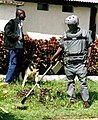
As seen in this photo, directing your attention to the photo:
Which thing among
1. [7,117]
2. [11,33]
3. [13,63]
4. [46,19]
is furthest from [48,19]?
[7,117]

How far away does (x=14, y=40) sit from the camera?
35.7 feet

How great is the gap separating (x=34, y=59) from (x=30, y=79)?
3.78ft

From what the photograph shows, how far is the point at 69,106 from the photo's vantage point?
9445 millimetres

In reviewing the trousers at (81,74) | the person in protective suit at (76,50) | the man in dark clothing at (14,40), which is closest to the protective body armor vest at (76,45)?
the person in protective suit at (76,50)

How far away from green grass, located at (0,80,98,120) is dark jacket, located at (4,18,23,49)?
37.8 inches

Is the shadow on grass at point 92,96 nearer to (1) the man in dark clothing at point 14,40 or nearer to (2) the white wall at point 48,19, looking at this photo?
(1) the man in dark clothing at point 14,40

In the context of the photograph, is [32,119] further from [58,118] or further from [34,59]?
[34,59]

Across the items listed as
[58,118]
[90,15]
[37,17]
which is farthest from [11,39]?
[90,15]

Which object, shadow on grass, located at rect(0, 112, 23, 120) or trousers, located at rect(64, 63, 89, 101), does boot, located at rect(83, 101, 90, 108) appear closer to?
trousers, located at rect(64, 63, 89, 101)

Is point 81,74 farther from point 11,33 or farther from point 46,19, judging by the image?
point 46,19

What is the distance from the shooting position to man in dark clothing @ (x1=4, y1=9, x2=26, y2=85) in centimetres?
1071

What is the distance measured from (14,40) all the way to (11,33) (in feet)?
0.74

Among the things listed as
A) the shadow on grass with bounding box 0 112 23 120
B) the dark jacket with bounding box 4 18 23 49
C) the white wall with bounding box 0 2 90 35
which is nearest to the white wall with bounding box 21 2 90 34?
the white wall with bounding box 0 2 90 35

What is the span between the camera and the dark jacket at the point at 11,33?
10703 mm
